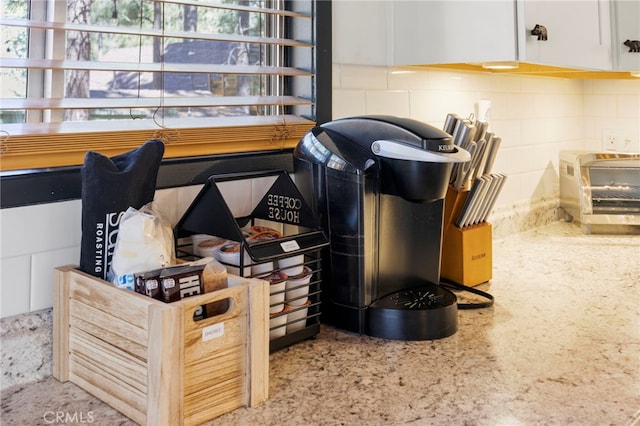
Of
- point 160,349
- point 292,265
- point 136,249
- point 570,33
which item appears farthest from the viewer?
point 570,33

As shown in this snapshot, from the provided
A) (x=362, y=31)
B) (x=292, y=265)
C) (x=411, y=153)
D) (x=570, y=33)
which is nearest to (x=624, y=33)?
(x=570, y=33)

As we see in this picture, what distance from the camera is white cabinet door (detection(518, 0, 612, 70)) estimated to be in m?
1.43

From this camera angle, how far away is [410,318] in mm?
1108

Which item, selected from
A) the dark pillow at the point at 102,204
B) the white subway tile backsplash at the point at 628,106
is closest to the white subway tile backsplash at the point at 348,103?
the dark pillow at the point at 102,204

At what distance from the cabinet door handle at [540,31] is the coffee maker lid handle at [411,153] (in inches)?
20.5

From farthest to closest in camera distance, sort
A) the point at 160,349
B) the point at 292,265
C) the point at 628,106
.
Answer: the point at 628,106 < the point at 292,265 < the point at 160,349

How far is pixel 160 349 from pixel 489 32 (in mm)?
1092

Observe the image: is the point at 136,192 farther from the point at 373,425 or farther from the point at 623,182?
the point at 623,182

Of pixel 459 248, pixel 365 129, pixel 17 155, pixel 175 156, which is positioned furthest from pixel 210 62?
pixel 459 248

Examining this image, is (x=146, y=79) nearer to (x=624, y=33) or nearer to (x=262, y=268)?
(x=262, y=268)

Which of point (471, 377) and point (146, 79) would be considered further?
point (146, 79)

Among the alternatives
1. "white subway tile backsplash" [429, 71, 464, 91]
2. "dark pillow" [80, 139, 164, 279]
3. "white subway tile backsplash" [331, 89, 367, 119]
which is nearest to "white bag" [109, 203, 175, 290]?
"dark pillow" [80, 139, 164, 279]

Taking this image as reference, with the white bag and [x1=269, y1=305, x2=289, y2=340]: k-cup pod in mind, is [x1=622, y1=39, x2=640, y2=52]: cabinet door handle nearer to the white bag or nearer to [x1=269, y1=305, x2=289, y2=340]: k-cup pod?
[x1=269, y1=305, x2=289, y2=340]: k-cup pod

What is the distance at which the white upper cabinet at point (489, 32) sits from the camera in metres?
1.40
